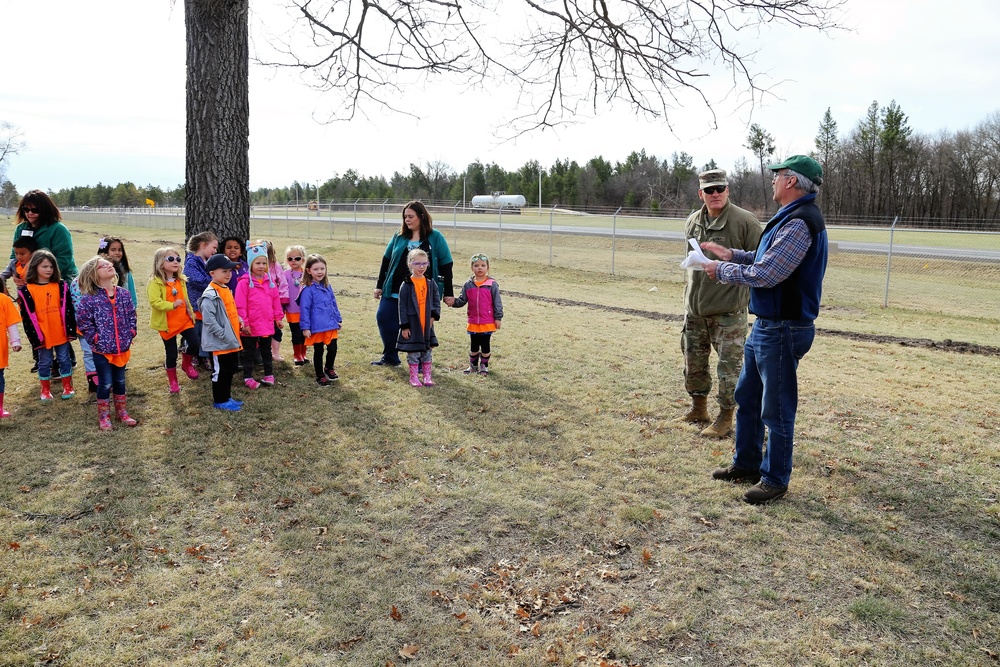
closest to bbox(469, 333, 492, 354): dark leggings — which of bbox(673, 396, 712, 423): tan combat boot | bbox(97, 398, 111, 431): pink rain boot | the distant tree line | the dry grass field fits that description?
the dry grass field

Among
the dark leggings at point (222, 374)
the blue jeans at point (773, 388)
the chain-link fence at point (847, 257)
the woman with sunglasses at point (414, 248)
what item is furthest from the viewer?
the chain-link fence at point (847, 257)

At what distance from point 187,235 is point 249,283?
1127mm

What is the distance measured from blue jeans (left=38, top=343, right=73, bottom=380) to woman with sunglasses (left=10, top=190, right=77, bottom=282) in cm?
103

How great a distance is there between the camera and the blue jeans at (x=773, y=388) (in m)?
4.10

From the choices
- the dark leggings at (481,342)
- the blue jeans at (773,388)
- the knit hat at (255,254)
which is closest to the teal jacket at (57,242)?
the knit hat at (255,254)

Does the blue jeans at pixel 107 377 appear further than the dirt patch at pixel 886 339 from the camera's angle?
No

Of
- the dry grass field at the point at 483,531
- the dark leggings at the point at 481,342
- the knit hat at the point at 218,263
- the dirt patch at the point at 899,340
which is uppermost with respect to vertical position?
the knit hat at the point at 218,263

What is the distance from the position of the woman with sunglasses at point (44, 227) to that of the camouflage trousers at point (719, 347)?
233 inches

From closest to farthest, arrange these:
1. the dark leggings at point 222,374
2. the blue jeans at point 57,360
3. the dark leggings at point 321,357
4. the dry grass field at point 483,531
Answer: the dry grass field at point 483,531
the dark leggings at point 222,374
the blue jeans at point 57,360
the dark leggings at point 321,357

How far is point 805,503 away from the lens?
4336mm

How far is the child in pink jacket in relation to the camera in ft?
21.0

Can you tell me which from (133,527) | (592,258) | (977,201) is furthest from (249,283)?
(977,201)

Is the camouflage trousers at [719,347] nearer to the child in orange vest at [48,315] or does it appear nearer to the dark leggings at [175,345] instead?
the dark leggings at [175,345]

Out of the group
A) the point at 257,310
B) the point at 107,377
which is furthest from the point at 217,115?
the point at 107,377
